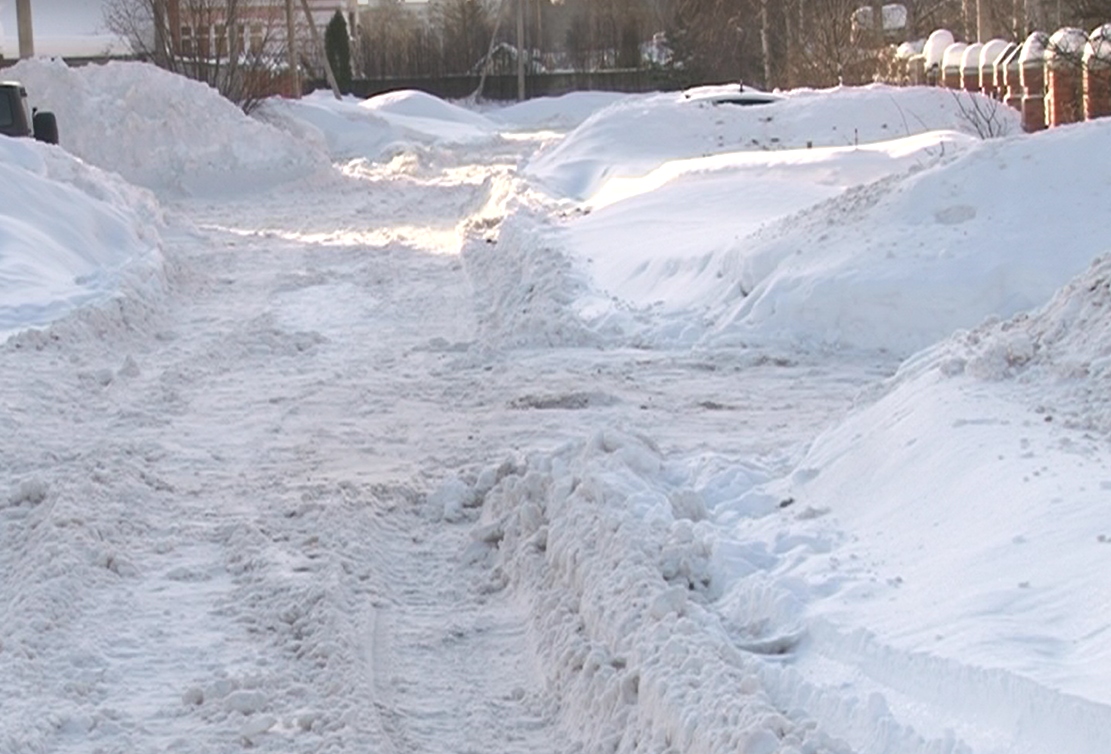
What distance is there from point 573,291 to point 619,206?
4194 mm

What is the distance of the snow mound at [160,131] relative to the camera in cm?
2741

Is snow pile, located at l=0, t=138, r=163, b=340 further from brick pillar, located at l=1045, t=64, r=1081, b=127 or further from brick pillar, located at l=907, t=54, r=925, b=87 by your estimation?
brick pillar, located at l=907, t=54, r=925, b=87

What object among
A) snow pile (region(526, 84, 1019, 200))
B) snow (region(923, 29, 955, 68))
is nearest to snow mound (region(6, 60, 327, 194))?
snow pile (region(526, 84, 1019, 200))

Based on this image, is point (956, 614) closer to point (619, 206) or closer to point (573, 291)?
point (573, 291)

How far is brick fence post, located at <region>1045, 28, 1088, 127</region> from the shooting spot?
18891mm

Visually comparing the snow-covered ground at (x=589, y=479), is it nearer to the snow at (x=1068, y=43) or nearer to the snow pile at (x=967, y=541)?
the snow pile at (x=967, y=541)

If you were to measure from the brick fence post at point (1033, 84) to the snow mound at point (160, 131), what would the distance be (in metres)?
11.3

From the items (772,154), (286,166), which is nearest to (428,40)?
(286,166)

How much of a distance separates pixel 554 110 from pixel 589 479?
152ft

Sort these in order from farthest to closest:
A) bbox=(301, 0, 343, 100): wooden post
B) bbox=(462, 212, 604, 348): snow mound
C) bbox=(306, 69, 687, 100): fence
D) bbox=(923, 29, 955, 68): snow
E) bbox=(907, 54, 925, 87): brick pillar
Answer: bbox=(306, 69, 687, 100): fence → bbox=(301, 0, 343, 100): wooden post → bbox=(907, 54, 925, 87): brick pillar → bbox=(923, 29, 955, 68): snow → bbox=(462, 212, 604, 348): snow mound

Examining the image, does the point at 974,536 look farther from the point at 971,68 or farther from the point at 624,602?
the point at 971,68

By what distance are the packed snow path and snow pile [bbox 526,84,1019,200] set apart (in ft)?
32.1

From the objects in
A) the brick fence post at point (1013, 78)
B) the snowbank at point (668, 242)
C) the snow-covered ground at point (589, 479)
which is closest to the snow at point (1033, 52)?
the brick fence post at point (1013, 78)

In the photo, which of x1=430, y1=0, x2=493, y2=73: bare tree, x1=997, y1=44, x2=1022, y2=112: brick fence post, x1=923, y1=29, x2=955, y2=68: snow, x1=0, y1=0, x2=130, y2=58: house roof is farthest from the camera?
x1=0, y1=0, x2=130, y2=58: house roof
